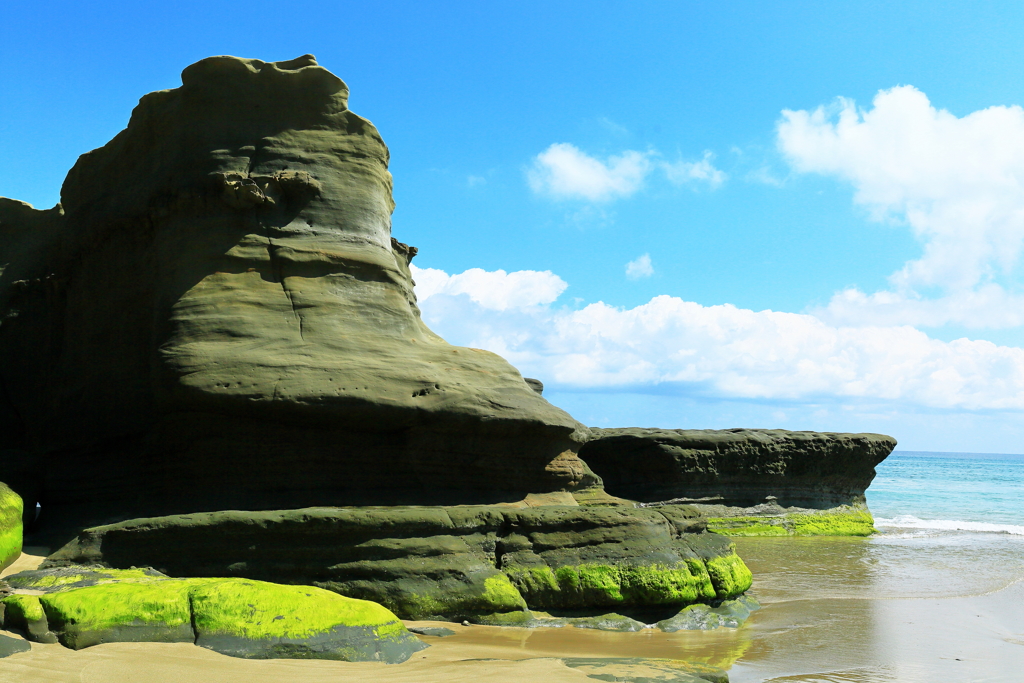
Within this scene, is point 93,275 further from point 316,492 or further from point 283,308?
point 316,492

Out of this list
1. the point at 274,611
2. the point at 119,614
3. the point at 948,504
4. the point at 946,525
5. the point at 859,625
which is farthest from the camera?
the point at 948,504

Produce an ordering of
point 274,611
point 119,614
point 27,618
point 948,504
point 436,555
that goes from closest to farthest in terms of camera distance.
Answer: point 27,618 → point 119,614 → point 274,611 → point 436,555 → point 948,504

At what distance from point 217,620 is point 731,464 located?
12169 mm

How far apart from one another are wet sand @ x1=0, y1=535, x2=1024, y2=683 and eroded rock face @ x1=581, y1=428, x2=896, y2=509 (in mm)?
4792

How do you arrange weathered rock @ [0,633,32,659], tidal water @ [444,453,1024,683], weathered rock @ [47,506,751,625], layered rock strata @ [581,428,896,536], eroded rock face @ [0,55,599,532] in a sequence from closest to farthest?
weathered rock @ [0,633,32,659] → tidal water @ [444,453,1024,683] → weathered rock @ [47,506,751,625] → eroded rock face @ [0,55,599,532] → layered rock strata @ [581,428,896,536]

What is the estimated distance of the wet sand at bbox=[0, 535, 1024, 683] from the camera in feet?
13.0

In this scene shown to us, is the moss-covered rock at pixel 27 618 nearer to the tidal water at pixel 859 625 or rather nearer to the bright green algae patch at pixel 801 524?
the tidal water at pixel 859 625

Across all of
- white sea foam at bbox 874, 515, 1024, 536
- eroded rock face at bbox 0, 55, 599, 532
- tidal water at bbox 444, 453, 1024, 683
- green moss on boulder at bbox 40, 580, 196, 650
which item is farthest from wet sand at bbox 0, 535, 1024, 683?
Result: white sea foam at bbox 874, 515, 1024, 536

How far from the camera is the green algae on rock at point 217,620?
434cm

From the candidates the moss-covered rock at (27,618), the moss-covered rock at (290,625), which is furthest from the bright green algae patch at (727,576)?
the moss-covered rock at (27,618)

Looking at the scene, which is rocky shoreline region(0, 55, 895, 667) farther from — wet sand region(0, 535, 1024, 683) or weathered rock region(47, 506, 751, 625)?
wet sand region(0, 535, 1024, 683)

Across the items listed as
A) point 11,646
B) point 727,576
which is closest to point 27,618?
point 11,646

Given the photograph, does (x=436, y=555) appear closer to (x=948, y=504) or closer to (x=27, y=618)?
(x=27, y=618)

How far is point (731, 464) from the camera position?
15.1m
